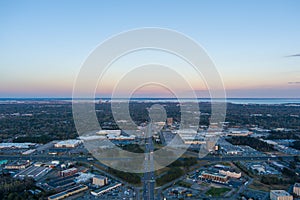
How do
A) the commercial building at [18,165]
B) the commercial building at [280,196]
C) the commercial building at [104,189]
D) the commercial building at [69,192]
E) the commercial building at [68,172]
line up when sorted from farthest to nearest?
1. the commercial building at [18,165]
2. the commercial building at [68,172]
3. the commercial building at [104,189]
4. the commercial building at [69,192]
5. the commercial building at [280,196]

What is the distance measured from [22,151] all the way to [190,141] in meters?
10.2

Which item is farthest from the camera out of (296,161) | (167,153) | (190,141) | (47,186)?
(190,141)

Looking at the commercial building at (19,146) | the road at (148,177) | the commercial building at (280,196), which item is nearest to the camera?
the commercial building at (280,196)

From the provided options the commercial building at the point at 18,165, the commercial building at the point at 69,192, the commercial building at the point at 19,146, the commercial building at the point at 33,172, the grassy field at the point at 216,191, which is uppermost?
the commercial building at the point at 19,146

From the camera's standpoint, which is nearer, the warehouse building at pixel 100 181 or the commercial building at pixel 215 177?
the warehouse building at pixel 100 181

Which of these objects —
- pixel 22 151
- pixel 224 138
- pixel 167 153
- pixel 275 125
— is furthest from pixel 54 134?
pixel 275 125

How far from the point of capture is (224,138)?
19.2 m

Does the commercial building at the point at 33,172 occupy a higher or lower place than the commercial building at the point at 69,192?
higher

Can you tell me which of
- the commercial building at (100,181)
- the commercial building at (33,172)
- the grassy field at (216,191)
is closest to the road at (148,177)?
the commercial building at (100,181)

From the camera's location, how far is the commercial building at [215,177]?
1005cm

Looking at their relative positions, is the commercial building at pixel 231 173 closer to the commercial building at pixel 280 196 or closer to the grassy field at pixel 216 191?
the grassy field at pixel 216 191

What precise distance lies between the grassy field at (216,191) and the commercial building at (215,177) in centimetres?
73

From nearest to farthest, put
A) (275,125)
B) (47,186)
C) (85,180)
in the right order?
1. (47,186)
2. (85,180)
3. (275,125)

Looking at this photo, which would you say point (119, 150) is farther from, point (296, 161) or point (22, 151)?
point (296, 161)
